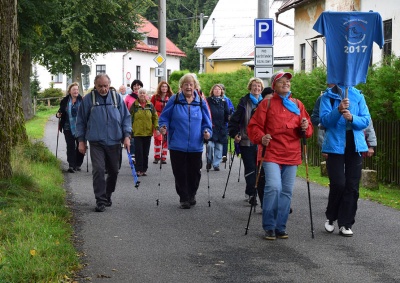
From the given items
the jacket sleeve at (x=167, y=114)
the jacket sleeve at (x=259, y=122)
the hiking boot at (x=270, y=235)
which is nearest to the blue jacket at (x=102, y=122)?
the jacket sleeve at (x=167, y=114)

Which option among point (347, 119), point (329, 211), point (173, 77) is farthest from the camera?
point (173, 77)

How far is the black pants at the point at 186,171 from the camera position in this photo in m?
12.4

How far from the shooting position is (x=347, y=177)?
9.84 metres

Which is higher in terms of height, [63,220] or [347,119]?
[347,119]

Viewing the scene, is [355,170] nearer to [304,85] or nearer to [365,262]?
[365,262]

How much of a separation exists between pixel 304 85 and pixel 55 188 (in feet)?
26.4

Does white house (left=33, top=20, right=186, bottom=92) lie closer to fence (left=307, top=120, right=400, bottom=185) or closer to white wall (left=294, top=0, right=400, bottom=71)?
white wall (left=294, top=0, right=400, bottom=71)

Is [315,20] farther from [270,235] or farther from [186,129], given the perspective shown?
[270,235]

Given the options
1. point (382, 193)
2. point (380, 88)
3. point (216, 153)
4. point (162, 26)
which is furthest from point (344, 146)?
point (162, 26)

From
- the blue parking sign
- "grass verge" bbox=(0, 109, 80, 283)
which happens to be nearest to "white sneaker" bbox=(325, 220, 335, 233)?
"grass verge" bbox=(0, 109, 80, 283)

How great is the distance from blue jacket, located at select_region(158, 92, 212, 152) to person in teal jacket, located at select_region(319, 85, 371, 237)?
9.61 feet

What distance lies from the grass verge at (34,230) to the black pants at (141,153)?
2.43m

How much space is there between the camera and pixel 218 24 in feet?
270

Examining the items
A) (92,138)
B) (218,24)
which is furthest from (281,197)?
(218,24)
